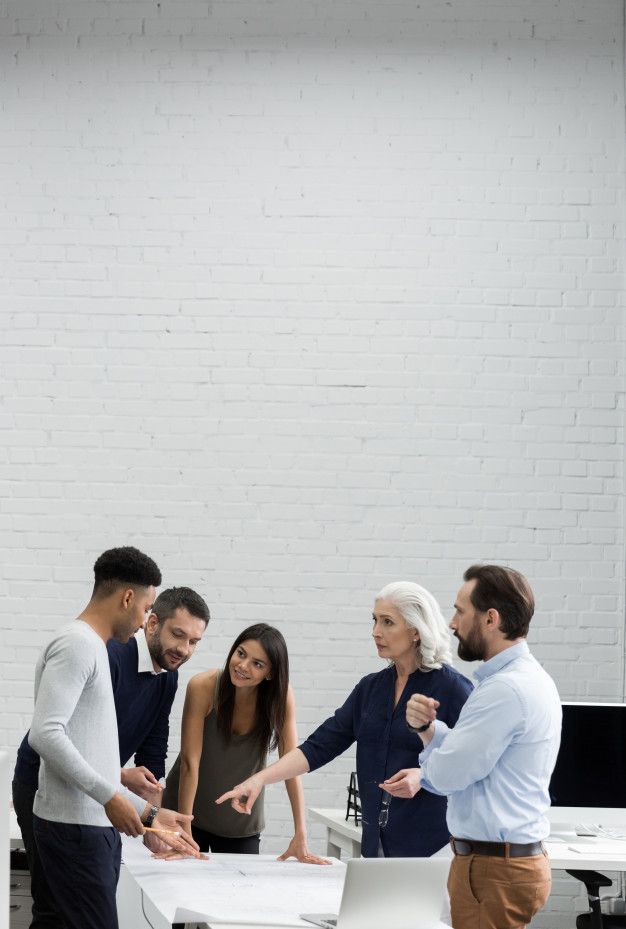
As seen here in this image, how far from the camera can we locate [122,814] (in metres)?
2.76

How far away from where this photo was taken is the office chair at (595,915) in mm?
3816

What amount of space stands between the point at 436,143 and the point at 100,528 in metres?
2.42

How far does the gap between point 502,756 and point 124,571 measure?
106cm

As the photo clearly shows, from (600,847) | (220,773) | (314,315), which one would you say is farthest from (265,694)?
(314,315)

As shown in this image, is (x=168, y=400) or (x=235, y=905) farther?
(x=168, y=400)

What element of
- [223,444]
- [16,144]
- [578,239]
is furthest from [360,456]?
[16,144]

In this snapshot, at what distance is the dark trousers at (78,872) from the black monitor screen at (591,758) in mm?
2121

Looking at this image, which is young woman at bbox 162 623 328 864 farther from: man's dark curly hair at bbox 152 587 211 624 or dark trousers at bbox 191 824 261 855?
man's dark curly hair at bbox 152 587 211 624

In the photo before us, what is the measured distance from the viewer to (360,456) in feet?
17.3

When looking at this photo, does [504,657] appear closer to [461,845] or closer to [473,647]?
[473,647]

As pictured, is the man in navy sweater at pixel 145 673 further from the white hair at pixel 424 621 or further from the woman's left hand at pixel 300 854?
the white hair at pixel 424 621

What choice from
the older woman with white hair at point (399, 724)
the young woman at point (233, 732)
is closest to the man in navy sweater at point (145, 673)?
the young woman at point (233, 732)

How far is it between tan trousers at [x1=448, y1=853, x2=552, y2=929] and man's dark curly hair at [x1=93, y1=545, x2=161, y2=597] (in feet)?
3.51

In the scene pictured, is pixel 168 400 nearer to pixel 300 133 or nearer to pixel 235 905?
pixel 300 133
